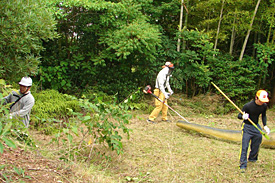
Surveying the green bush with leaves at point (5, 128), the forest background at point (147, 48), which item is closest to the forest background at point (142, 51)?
the forest background at point (147, 48)

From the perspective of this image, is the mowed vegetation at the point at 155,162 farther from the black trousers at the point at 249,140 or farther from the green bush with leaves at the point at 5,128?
the green bush with leaves at the point at 5,128

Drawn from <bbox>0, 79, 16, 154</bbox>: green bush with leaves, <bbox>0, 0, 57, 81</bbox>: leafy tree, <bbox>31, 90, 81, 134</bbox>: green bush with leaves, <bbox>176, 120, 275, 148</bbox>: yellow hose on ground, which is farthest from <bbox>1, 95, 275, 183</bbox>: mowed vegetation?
<bbox>0, 0, 57, 81</bbox>: leafy tree

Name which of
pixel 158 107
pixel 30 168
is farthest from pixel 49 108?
pixel 30 168

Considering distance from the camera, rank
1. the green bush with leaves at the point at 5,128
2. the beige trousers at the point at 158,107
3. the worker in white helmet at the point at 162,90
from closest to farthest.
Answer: the green bush with leaves at the point at 5,128
the worker in white helmet at the point at 162,90
the beige trousers at the point at 158,107

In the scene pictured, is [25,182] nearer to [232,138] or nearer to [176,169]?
[176,169]

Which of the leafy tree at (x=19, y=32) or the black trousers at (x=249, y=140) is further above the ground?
Result: the leafy tree at (x=19, y=32)

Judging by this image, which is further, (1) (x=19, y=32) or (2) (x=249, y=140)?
(1) (x=19, y=32)

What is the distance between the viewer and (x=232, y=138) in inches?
240

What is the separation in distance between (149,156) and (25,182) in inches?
102

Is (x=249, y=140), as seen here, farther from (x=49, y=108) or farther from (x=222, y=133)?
(x=49, y=108)

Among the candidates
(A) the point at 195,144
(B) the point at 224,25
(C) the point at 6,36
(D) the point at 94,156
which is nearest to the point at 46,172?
(D) the point at 94,156

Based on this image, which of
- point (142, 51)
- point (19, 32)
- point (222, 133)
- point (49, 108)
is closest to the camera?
point (19, 32)

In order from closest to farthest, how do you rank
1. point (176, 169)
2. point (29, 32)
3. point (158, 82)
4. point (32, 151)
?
A: point (32, 151)
point (176, 169)
point (29, 32)
point (158, 82)

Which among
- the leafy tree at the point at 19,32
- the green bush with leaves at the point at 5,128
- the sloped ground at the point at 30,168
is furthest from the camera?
the leafy tree at the point at 19,32
